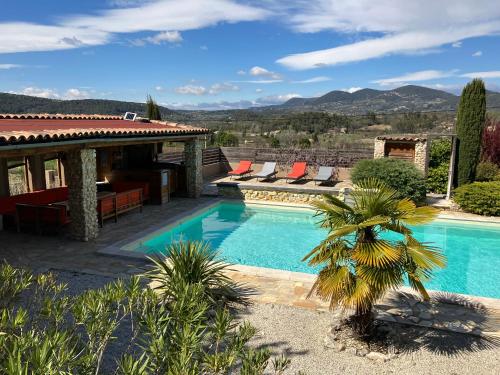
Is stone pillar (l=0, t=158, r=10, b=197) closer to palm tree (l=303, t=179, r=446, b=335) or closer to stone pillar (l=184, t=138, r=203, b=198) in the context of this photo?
stone pillar (l=184, t=138, r=203, b=198)

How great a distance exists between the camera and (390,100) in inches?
3376

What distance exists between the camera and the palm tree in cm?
512

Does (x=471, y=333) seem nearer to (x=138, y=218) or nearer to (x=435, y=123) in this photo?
(x=138, y=218)

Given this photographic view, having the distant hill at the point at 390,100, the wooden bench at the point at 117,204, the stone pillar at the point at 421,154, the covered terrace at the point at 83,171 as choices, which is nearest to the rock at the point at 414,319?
the covered terrace at the point at 83,171

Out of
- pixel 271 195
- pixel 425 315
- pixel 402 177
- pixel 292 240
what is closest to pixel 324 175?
pixel 271 195

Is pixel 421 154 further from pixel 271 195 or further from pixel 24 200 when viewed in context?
pixel 24 200

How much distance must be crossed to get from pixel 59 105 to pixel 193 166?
30.3 metres

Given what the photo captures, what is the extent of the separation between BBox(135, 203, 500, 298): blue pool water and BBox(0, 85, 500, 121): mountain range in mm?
18341

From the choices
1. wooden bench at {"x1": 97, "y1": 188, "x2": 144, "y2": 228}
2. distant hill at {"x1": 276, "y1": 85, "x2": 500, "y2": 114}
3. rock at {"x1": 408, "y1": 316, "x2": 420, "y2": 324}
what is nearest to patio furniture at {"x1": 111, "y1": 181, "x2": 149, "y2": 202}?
wooden bench at {"x1": 97, "y1": 188, "x2": 144, "y2": 228}

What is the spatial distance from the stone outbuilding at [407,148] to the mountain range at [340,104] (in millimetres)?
13247

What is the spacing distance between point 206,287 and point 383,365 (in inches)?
120

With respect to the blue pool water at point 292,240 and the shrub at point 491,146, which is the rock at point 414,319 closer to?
the blue pool water at point 292,240

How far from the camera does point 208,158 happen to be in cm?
2239

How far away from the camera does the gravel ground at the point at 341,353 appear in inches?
207
